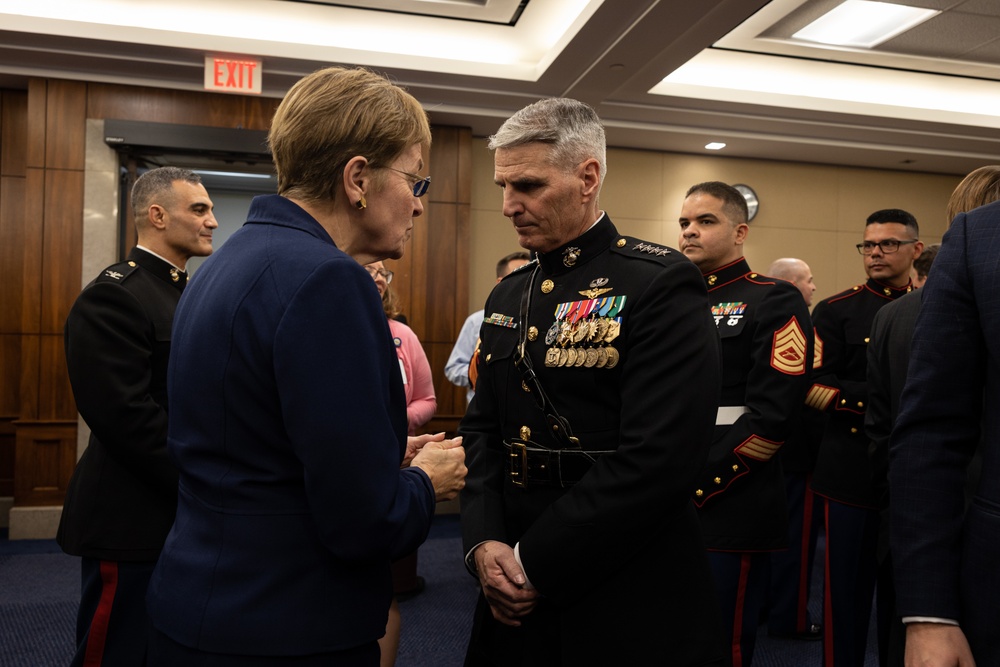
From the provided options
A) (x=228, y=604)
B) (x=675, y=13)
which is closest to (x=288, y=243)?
(x=228, y=604)

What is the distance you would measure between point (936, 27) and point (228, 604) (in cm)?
554

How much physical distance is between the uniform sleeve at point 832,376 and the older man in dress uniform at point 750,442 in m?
0.79

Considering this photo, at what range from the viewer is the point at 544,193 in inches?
62.9

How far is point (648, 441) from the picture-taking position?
1.35 m

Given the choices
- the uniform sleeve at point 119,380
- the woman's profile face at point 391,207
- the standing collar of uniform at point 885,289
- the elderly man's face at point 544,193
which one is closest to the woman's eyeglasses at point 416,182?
the woman's profile face at point 391,207

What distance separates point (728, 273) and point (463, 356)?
2218 mm

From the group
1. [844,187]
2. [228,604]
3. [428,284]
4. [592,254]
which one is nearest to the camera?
[228,604]

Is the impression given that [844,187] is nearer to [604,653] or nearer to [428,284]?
[428,284]

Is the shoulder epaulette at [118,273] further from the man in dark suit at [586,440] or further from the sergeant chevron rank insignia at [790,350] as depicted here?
the sergeant chevron rank insignia at [790,350]

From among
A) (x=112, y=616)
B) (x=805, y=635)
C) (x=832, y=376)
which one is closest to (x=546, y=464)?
(x=112, y=616)

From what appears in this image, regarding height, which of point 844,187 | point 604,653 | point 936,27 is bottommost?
point 604,653

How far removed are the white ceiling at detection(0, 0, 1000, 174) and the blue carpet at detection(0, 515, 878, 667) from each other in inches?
124

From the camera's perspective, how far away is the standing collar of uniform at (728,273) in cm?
258

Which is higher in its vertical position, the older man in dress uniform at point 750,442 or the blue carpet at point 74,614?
the older man in dress uniform at point 750,442
